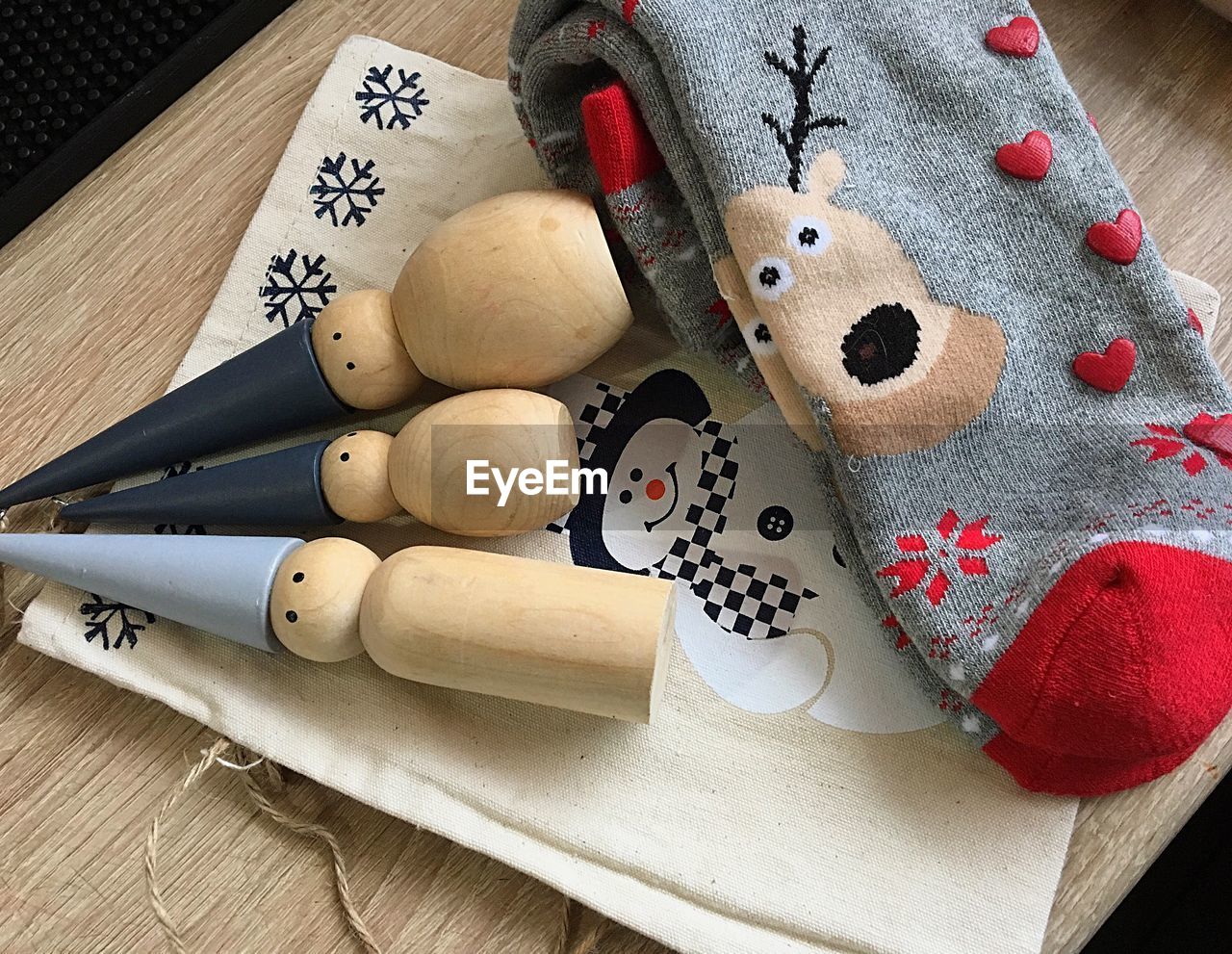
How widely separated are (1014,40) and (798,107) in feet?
0.42

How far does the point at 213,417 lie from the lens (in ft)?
1.76

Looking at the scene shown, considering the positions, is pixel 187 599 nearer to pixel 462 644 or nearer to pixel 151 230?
pixel 462 644

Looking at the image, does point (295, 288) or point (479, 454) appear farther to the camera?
point (295, 288)

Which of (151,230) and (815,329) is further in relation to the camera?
(151,230)

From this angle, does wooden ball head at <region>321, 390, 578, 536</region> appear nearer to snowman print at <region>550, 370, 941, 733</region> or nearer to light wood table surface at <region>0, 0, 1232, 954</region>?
snowman print at <region>550, 370, 941, 733</region>

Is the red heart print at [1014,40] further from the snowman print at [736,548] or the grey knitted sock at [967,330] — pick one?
the snowman print at [736,548]

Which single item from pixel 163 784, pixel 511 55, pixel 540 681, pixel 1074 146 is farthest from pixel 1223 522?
pixel 163 784

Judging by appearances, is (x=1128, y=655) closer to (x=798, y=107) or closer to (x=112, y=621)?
(x=798, y=107)

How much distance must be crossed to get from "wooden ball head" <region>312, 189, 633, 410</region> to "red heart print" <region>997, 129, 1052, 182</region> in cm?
21

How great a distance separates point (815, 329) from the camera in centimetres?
49

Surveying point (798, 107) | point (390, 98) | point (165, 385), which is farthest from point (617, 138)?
point (165, 385)

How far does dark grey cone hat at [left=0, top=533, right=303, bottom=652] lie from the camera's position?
0.50 meters

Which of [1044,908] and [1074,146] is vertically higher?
[1074,146]

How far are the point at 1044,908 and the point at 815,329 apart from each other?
0.31m
